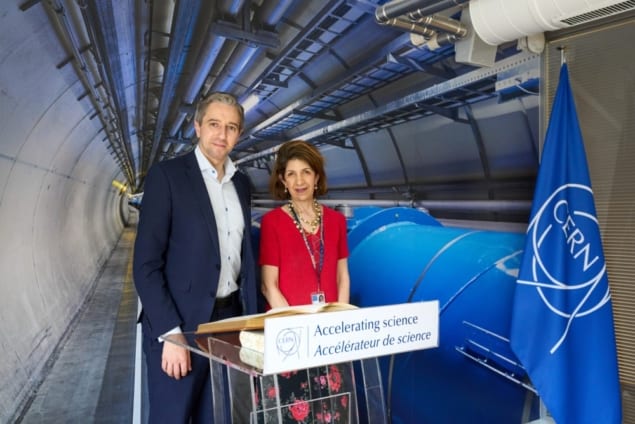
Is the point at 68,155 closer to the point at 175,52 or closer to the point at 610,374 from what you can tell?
the point at 175,52

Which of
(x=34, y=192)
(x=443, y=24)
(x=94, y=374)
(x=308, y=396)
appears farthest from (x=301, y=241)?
(x=34, y=192)

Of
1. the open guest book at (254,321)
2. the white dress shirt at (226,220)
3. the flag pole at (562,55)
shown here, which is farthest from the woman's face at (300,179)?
the flag pole at (562,55)

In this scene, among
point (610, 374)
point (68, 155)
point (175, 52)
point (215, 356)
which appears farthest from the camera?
point (68, 155)

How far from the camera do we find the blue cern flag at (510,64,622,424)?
74.7 inches

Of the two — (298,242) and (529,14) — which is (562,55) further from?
(298,242)

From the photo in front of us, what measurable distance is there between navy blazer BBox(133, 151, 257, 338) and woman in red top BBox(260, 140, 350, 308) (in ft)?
1.27

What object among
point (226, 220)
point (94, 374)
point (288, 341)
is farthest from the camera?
point (94, 374)

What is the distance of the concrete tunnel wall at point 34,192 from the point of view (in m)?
2.65

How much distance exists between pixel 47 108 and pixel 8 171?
2.12ft

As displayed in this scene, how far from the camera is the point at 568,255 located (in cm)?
196

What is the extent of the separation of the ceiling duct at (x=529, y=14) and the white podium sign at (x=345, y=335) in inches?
46.2

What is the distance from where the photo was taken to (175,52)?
2791 millimetres

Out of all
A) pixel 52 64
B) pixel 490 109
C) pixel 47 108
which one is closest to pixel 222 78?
pixel 52 64

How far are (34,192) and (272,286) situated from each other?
2.81 m
